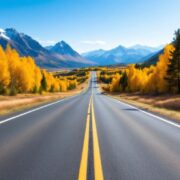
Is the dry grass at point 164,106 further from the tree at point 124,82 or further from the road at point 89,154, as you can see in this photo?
the tree at point 124,82

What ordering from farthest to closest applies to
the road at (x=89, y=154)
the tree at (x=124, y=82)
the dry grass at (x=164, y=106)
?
the tree at (x=124, y=82), the dry grass at (x=164, y=106), the road at (x=89, y=154)

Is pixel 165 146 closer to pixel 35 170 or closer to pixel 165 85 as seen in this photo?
pixel 35 170

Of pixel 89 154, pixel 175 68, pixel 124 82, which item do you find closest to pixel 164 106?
pixel 89 154

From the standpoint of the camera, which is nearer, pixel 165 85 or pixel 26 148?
pixel 26 148

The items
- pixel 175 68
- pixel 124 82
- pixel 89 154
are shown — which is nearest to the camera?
pixel 89 154

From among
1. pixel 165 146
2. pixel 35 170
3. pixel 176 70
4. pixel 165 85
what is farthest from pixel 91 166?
pixel 165 85

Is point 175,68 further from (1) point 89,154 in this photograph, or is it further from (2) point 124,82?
(2) point 124,82

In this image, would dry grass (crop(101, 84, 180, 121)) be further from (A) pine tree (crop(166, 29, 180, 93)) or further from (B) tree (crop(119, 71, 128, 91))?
(B) tree (crop(119, 71, 128, 91))

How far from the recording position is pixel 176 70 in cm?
5284

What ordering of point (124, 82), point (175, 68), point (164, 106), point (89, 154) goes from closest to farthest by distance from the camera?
point (89, 154), point (164, 106), point (175, 68), point (124, 82)

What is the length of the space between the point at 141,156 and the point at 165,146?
1.55 m

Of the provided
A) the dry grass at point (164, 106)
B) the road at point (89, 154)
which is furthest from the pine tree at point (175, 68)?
the road at point (89, 154)

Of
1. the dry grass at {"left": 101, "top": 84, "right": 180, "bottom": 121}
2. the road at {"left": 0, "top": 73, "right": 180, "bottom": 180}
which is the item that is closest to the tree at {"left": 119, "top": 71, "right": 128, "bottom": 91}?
the dry grass at {"left": 101, "top": 84, "right": 180, "bottom": 121}

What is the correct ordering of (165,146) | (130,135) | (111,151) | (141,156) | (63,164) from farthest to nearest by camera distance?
(130,135) < (165,146) < (111,151) < (141,156) < (63,164)
